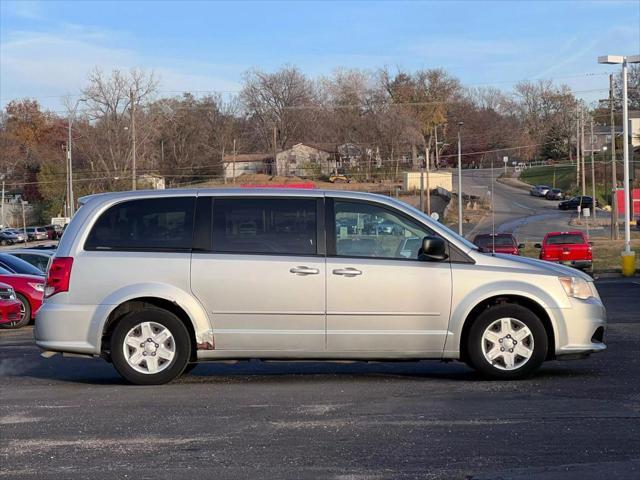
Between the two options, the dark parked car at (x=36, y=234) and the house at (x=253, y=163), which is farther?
the house at (x=253, y=163)

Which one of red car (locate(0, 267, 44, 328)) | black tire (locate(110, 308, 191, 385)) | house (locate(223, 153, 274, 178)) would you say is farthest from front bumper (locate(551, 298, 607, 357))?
house (locate(223, 153, 274, 178))

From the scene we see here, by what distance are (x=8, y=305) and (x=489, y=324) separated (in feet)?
32.1

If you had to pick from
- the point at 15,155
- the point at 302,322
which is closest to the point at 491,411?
the point at 302,322

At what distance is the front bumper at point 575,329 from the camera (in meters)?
8.36

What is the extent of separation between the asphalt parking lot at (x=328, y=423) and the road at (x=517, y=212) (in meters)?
53.4

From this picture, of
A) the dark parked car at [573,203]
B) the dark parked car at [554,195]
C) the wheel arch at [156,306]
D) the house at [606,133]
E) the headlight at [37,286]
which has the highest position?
the house at [606,133]

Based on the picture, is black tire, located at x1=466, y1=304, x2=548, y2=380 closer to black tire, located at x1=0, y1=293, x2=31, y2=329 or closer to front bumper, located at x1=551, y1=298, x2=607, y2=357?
front bumper, located at x1=551, y1=298, x2=607, y2=357


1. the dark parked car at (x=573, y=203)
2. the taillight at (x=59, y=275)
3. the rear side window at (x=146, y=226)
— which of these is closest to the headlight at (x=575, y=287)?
the rear side window at (x=146, y=226)

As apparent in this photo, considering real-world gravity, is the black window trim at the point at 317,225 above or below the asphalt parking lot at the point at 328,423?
above

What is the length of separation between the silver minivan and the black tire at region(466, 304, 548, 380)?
0.01m

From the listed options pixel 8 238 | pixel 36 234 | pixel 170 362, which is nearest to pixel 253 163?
pixel 36 234

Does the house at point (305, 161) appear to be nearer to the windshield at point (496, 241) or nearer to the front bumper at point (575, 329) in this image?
the windshield at point (496, 241)

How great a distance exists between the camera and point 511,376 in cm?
831

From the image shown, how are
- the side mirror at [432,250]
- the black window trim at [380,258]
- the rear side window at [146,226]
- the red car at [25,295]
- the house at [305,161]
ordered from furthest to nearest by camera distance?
1. the house at [305,161]
2. the red car at [25,295]
3. the rear side window at [146,226]
4. the black window trim at [380,258]
5. the side mirror at [432,250]
